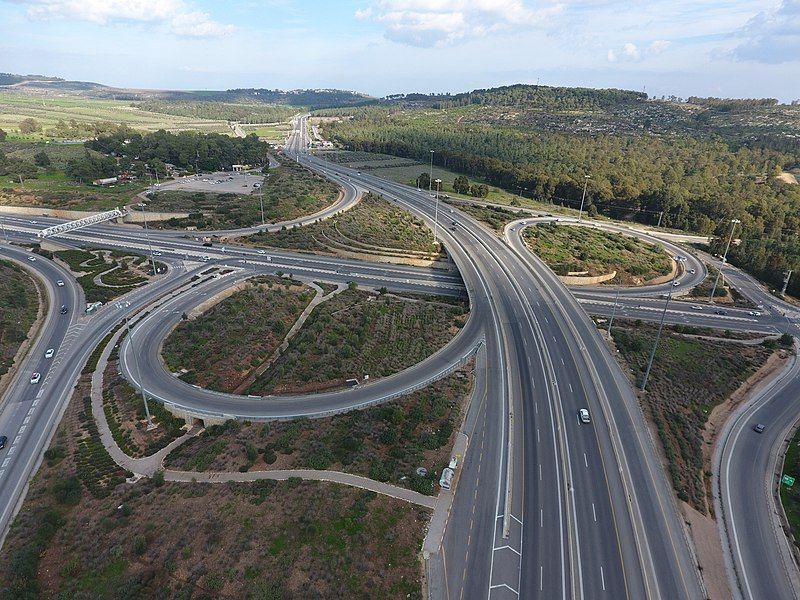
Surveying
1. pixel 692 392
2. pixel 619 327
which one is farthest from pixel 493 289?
pixel 692 392

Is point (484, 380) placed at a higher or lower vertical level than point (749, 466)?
higher

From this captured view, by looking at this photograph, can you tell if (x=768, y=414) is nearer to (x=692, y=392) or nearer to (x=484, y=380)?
(x=692, y=392)

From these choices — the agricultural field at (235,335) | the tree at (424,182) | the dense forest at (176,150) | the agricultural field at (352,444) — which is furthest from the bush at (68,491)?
the dense forest at (176,150)

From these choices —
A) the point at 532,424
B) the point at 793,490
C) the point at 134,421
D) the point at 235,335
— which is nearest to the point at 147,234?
the point at 235,335

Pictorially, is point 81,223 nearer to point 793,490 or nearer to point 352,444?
point 352,444

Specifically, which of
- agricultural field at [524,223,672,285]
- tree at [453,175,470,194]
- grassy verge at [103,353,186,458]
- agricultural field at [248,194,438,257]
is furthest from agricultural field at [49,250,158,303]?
tree at [453,175,470,194]

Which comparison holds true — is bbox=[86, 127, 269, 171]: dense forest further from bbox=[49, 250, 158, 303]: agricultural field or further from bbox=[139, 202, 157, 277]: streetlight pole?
bbox=[49, 250, 158, 303]: agricultural field

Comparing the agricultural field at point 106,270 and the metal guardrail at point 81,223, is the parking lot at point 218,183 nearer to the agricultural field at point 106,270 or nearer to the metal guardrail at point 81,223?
the metal guardrail at point 81,223
